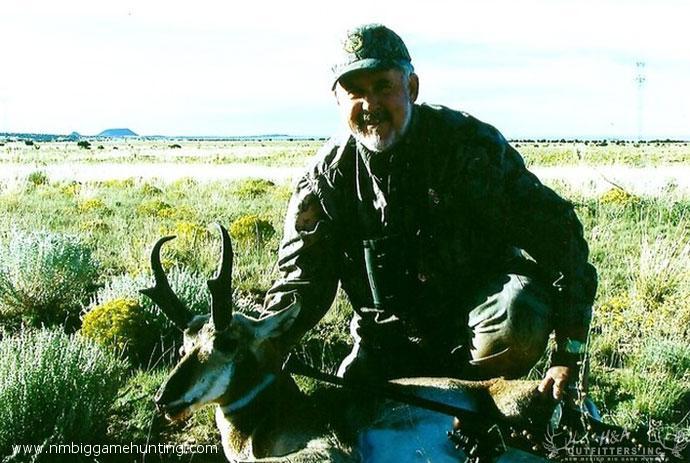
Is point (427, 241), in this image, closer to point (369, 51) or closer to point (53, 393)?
point (369, 51)

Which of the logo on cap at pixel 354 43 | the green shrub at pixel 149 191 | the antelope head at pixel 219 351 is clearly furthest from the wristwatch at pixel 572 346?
the green shrub at pixel 149 191

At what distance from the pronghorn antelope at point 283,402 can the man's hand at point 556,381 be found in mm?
54

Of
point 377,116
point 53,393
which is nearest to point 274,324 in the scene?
point 377,116

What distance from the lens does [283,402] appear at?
A: 12.0 ft

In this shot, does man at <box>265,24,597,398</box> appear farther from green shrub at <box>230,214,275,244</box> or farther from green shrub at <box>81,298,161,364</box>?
green shrub at <box>230,214,275,244</box>

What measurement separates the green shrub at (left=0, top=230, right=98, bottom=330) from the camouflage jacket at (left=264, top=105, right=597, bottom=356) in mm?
3421

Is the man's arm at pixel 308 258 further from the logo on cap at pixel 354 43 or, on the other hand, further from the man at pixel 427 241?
the logo on cap at pixel 354 43

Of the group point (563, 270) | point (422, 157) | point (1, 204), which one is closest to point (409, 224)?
point (422, 157)

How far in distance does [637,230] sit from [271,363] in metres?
7.77

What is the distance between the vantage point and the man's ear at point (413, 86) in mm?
4184

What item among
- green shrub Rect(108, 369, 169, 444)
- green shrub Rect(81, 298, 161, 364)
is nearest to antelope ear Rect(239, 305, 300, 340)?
green shrub Rect(108, 369, 169, 444)

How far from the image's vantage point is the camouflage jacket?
13.5 ft

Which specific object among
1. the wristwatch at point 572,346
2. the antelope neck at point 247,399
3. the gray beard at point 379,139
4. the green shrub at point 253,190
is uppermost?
the gray beard at point 379,139

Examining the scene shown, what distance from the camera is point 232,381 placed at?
346 centimetres
